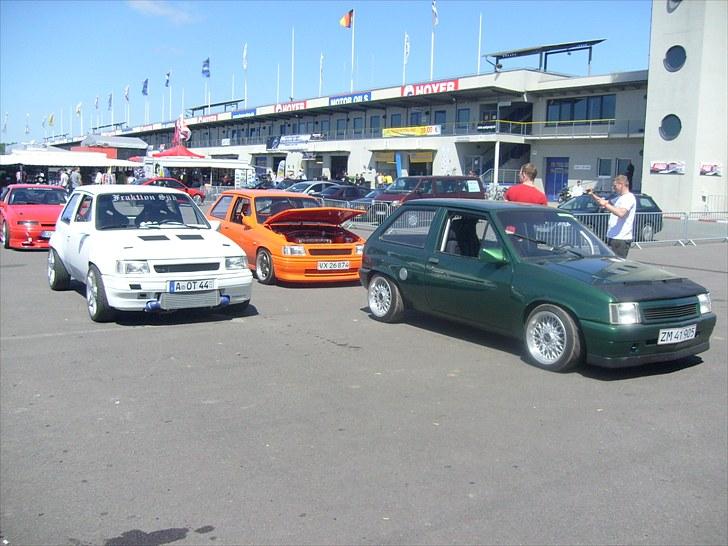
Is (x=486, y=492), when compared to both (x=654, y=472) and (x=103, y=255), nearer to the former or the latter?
(x=654, y=472)

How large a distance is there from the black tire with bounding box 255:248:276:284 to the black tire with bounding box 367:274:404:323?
2.89 m

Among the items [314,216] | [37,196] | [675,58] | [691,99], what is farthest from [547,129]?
[314,216]

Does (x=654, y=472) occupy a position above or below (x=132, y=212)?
below

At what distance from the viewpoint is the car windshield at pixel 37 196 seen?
55.7 feet

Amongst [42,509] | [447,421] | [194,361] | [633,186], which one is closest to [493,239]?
[447,421]

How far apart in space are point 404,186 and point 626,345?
18715 mm

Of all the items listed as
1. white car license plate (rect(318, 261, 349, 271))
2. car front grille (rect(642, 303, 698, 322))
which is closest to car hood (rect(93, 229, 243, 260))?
white car license plate (rect(318, 261, 349, 271))

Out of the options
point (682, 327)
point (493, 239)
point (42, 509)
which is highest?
point (493, 239)

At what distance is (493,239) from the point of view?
293 inches

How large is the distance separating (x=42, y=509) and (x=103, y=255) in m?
4.81

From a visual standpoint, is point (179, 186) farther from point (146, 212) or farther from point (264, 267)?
point (146, 212)

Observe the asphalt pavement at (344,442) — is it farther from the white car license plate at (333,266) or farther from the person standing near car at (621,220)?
the white car license plate at (333,266)

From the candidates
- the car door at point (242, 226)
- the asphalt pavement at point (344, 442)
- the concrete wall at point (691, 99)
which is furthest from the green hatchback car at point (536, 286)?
the concrete wall at point (691, 99)

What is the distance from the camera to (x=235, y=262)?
28.2 feet
